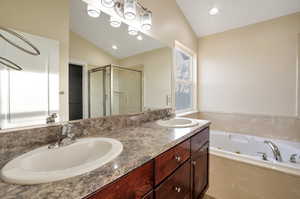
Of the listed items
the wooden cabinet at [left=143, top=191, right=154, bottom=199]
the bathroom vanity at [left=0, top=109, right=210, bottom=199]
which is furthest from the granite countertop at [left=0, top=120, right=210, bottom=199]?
the wooden cabinet at [left=143, top=191, right=154, bottom=199]

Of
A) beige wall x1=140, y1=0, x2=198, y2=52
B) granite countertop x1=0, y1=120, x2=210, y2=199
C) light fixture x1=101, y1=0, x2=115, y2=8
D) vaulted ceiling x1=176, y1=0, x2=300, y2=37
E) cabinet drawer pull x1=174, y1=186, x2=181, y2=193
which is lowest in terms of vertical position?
cabinet drawer pull x1=174, y1=186, x2=181, y2=193

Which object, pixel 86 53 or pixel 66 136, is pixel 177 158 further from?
pixel 86 53

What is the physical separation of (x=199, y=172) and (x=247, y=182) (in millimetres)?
593

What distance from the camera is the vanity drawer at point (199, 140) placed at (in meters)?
1.21

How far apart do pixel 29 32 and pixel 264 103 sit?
301 cm

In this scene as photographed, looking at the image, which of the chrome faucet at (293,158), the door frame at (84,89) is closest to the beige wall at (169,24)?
the door frame at (84,89)

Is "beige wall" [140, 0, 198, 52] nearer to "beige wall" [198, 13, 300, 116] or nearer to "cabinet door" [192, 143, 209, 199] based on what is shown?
"beige wall" [198, 13, 300, 116]

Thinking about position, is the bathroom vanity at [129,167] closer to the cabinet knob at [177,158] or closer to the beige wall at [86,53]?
the cabinet knob at [177,158]

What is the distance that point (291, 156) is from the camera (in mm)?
1817

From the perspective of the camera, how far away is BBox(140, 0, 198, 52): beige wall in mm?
1794

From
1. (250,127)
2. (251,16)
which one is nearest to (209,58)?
(251,16)

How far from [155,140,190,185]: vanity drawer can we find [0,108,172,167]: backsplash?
556 mm

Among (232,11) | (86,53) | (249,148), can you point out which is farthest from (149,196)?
(232,11)

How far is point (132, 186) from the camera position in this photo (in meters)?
0.64
